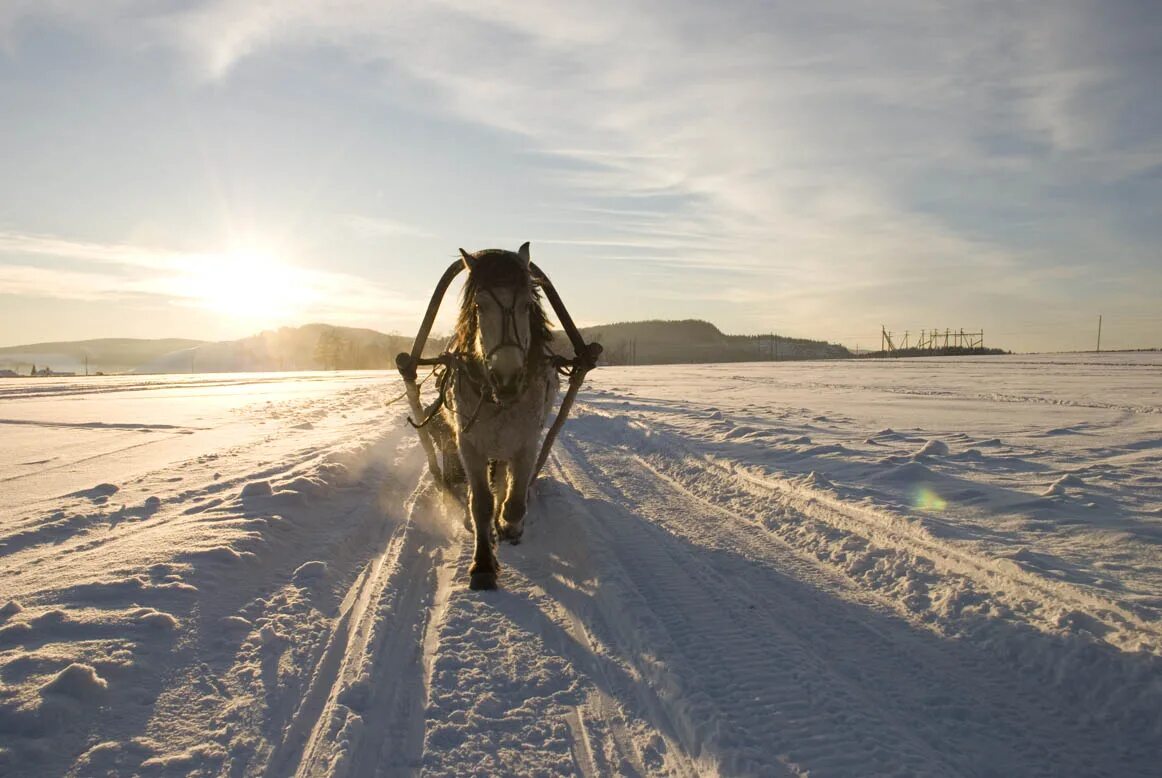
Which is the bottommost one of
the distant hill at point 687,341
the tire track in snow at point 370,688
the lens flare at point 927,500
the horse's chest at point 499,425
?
the tire track in snow at point 370,688

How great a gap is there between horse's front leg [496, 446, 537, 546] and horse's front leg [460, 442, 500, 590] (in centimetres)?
29

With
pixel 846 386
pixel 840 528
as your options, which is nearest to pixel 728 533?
pixel 840 528

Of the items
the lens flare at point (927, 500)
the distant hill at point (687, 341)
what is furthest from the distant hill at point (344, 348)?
the lens flare at point (927, 500)

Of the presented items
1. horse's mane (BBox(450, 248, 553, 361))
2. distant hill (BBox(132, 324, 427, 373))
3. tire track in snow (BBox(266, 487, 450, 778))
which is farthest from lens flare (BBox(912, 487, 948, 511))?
distant hill (BBox(132, 324, 427, 373))

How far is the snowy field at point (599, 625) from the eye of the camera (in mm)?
2752

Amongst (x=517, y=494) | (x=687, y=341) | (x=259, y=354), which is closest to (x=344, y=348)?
(x=259, y=354)

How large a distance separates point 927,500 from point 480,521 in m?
4.71

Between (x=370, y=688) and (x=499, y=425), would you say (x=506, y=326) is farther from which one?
(x=370, y=688)

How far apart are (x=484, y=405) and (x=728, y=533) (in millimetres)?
2713

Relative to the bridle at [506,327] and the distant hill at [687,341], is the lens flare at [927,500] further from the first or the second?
→ the distant hill at [687,341]

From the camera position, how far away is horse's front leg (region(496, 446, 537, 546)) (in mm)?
5461

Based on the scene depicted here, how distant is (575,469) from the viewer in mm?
9609

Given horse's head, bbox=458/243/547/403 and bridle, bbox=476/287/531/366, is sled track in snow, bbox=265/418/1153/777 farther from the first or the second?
bridle, bbox=476/287/531/366

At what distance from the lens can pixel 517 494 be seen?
5562 millimetres
